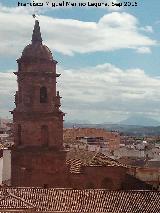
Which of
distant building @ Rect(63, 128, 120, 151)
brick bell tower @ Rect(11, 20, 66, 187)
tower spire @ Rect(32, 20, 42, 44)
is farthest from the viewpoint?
distant building @ Rect(63, 128, 120, 151)

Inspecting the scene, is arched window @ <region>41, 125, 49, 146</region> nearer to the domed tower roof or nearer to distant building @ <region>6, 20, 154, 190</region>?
distant building @ <region>6, 20, 154, 190</region>

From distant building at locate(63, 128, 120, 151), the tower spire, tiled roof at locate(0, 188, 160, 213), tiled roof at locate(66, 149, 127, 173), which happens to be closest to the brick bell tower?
the tower spire

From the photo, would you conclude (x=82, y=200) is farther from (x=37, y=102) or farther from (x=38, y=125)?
(x=37, y=102)

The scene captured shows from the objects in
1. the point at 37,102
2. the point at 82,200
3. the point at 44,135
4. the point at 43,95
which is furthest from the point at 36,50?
the point at 82,200

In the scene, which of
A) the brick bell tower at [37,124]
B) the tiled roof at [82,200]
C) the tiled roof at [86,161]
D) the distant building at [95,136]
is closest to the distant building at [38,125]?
the brick bell tower at [37,124]

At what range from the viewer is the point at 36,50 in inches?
1314

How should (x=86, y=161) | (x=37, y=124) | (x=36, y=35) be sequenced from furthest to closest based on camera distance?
(x=86, y=161) → (x=36, y=35) → (x=37, y=124)

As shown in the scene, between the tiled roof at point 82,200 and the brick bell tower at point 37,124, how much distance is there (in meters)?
4.88

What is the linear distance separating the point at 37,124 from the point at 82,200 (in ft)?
23.8

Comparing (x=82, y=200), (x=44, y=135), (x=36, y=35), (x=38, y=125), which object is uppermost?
(x=36, y=35)

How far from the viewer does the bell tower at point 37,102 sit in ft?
108

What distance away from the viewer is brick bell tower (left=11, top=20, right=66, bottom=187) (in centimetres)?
3288

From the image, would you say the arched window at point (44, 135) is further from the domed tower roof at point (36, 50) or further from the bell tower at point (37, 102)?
the domed tower roof at point (36, 50)

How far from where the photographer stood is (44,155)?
32.9m
